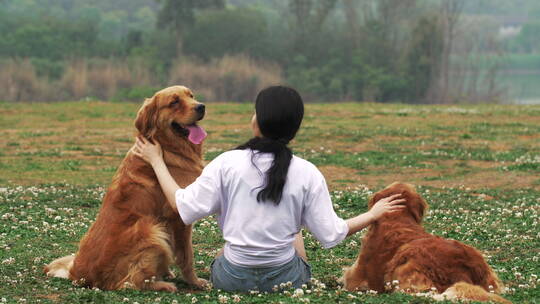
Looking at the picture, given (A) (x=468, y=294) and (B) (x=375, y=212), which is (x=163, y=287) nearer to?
(B) (x=375, y=212)

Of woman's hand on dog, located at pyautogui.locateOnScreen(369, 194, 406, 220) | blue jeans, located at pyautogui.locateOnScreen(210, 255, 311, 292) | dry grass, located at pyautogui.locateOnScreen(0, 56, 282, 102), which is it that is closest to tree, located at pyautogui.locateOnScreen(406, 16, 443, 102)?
dry grass, located at pyautogui.locateOnScreen(0, 56, 282, 102)

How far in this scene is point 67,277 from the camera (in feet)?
25.0

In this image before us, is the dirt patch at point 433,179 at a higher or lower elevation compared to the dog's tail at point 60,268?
lower

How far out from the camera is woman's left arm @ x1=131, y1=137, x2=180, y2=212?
22.7 feet

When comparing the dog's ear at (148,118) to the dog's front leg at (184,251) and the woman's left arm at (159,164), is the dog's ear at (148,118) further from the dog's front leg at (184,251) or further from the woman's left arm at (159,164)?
the dog's front leg at (184,251)

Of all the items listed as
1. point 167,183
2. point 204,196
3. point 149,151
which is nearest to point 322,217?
point 204,196

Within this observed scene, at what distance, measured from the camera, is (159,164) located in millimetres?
7199

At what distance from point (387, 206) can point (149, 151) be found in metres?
2.14

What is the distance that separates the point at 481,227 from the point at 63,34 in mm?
58766

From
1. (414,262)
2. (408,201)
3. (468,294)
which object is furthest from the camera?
(408,201)

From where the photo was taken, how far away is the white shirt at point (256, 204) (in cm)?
643

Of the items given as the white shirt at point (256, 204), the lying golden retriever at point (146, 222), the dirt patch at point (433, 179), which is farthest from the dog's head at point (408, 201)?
the dirt patch at point (433, 179)

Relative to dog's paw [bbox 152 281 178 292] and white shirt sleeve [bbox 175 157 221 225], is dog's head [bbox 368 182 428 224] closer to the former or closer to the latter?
white shirt sleeve [bbox 175 157 221 225]

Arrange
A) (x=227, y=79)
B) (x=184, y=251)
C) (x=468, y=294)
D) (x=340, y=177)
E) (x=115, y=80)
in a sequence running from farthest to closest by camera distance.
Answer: (x=227, y=79), (x=115, y=80), (x=340, y=177), (x=184, y=251), (x=468, y=294)
